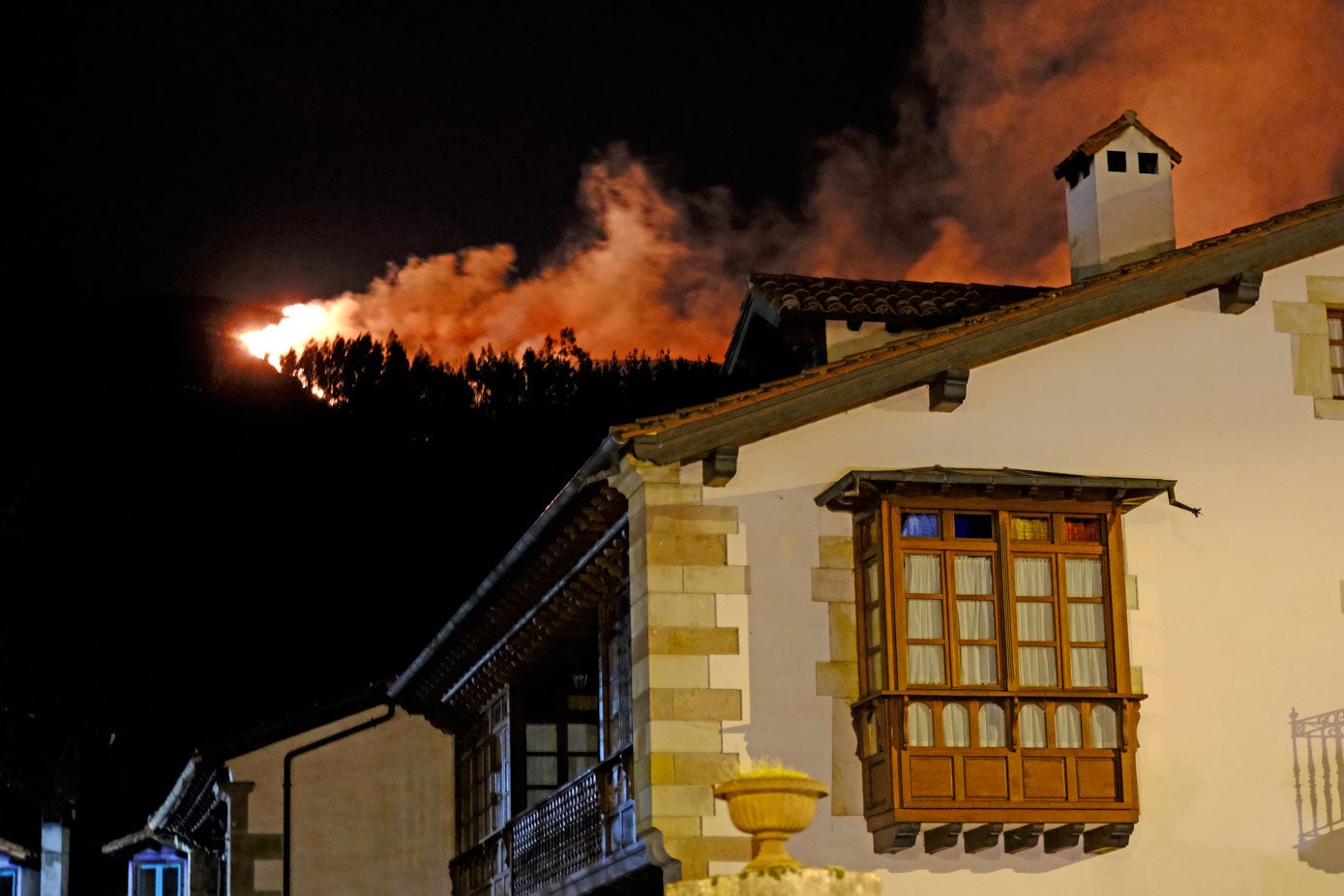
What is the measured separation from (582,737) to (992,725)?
6662mm

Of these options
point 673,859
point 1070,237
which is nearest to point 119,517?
point 1070,237

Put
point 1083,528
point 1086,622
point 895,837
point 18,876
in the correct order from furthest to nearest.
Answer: point 18,876 < point 1083,528 < point 1086,622 < point 895,837

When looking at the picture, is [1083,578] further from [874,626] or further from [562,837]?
[562,837]

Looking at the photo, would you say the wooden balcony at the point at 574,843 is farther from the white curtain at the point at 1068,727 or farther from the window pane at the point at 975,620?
the white curtain at the point at 1068,727

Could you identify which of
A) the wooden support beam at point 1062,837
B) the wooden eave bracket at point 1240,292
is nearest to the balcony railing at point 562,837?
the wooden support beam at point 1062,837

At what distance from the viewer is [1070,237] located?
802 inches

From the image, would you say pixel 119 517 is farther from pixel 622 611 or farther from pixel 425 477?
pixel 622 611

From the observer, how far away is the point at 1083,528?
1600cm

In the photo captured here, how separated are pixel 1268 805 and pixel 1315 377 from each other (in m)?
3.62

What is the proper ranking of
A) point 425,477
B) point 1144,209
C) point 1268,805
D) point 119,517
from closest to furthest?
point 1268,805 < point 1144,209 < point 119,517 < point 425,477

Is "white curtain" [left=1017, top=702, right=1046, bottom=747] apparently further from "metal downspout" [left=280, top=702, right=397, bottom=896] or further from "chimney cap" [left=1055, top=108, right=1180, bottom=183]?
"metal downspout" [left=280, top=702, right=397, bottom=896]

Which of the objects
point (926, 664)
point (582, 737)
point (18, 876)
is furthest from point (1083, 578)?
point (18, 876)

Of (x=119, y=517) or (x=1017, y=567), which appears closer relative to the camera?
(x=1017, y=567)

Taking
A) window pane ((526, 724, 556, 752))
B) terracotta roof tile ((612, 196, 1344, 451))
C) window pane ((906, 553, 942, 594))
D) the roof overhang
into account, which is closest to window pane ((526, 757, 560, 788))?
window pane ((526, 724, 556, 752))
